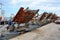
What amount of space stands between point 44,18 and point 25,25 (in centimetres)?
2136

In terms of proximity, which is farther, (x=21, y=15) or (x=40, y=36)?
(x=21, y=15)

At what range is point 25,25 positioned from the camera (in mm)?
23531

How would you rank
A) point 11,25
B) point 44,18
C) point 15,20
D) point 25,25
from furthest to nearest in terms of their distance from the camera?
point 44,18
point 25,25
point 15,20
point 11,25

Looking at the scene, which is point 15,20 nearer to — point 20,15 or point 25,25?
point 20,15

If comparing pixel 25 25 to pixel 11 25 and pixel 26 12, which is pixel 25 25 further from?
pixel 11 25

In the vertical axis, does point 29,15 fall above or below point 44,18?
above

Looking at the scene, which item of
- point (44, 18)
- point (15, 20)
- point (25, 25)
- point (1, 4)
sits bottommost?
point (44, 18)

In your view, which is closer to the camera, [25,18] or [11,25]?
[11,25]

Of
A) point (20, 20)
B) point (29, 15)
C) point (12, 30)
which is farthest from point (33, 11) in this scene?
point (12, 30)

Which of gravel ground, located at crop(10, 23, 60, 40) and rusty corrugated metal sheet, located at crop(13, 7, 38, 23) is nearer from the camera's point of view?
gravel ground, located at crop(10, 23, 60, 40)

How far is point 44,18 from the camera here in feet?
146

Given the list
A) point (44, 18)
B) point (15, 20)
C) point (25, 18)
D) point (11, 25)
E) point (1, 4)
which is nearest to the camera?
point (1, 4)

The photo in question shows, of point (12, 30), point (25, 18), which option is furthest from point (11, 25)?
point (25, 18)

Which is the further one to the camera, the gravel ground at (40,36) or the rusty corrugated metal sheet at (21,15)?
the rusty corrugated metal sheet at (21,15)
